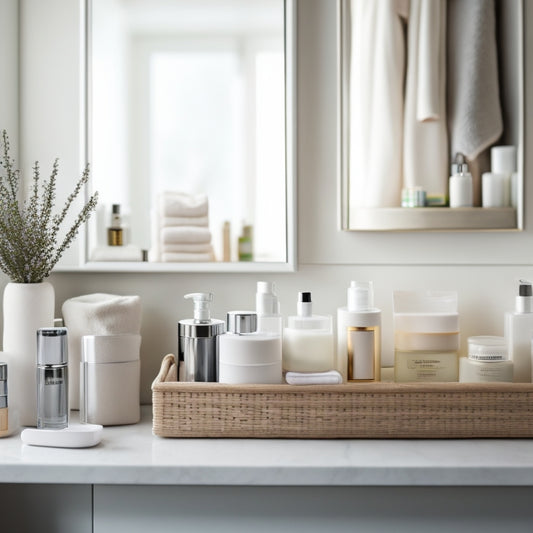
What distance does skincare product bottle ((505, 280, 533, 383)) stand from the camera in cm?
125

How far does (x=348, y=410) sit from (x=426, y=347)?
0.21 meters

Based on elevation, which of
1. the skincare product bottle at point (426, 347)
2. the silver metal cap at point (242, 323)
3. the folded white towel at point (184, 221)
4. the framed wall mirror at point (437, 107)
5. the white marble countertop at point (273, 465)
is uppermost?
the framed wall mirror at point (437, 107)

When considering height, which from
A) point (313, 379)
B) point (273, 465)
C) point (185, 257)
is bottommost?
point (273, 465)

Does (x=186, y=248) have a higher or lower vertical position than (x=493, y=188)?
lower

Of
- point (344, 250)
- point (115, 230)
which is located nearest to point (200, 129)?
point (115, 230)

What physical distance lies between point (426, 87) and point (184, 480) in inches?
33.0

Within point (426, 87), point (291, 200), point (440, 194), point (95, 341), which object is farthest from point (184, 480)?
point (426, 87)

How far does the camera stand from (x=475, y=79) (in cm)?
133

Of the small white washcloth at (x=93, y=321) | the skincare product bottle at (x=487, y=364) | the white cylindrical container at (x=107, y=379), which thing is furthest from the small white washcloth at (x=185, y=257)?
the skincare product bottle at (x=487, y=364)

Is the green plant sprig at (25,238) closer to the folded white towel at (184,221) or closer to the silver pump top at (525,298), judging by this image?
the folded white towel at (184,221)

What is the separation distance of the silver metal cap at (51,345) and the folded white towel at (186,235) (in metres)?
0.31

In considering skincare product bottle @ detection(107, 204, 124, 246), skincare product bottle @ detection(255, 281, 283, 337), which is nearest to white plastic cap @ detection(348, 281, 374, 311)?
skincare product bottle @ detection(255, 281, 283, 337)

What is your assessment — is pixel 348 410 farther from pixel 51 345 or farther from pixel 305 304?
pixel 51 345

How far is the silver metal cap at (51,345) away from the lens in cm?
115
